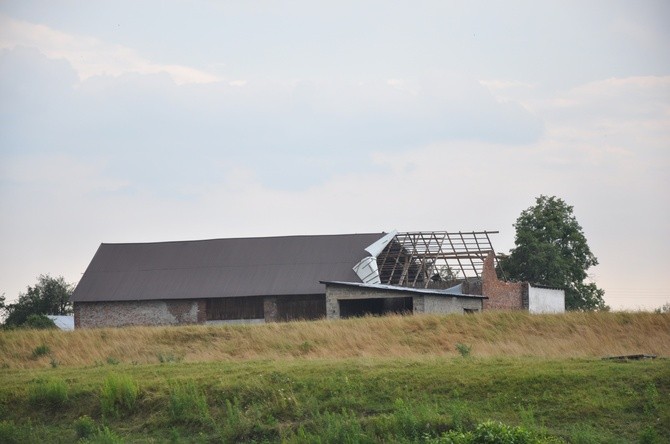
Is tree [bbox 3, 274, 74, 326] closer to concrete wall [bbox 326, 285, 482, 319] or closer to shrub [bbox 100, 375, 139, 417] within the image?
concrete wall [bbox 326, 285, 482, 319]

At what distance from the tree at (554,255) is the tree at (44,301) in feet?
93.3

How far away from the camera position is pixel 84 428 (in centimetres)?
1895

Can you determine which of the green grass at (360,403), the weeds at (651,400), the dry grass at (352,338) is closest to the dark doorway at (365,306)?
the dry grass at (352,338)

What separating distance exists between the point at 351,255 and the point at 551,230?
16.0 meters

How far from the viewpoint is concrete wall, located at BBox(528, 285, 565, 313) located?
4691cm

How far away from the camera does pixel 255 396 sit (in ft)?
62.8

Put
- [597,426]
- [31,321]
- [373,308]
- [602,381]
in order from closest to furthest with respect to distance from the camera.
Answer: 1. [597,426]
2. [602,381]
3. [373,308]
4. [31,321]

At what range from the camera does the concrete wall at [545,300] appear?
154ft

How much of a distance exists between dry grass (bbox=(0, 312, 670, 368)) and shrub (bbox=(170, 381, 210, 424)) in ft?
22.3

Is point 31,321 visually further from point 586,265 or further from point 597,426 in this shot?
point 597,426

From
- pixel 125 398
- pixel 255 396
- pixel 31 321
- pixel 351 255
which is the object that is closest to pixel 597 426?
pixel 255 396

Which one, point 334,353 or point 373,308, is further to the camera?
point 373,308

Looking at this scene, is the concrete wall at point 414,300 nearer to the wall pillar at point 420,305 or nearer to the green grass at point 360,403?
the wall pillar at point 420,305

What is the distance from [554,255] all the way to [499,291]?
14.3 metres
